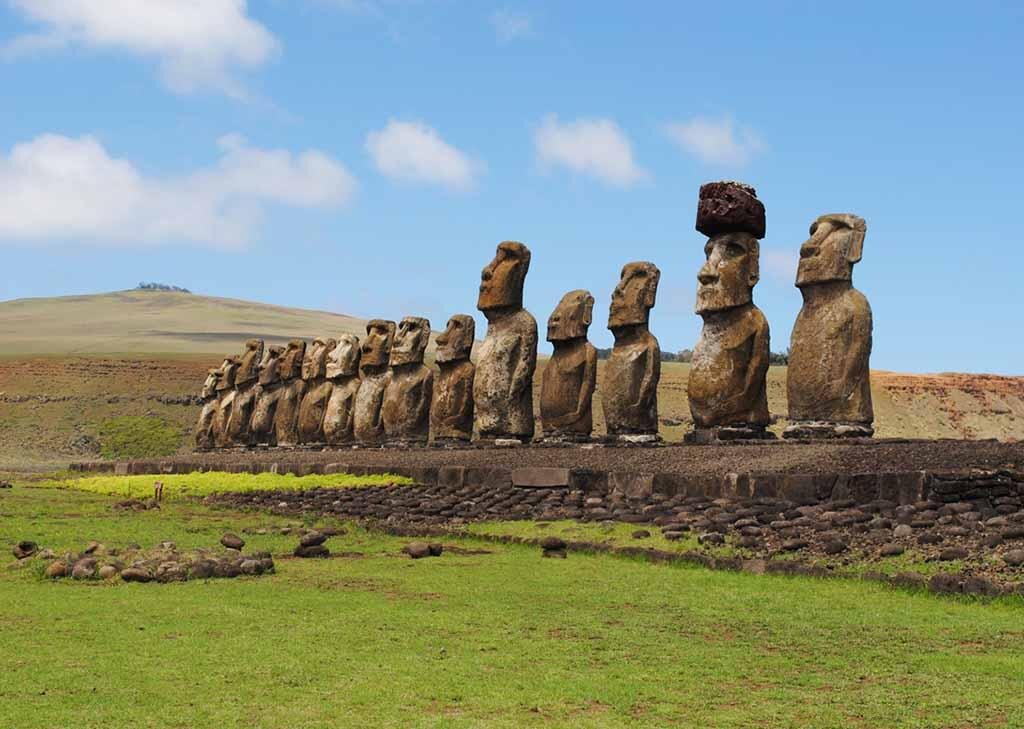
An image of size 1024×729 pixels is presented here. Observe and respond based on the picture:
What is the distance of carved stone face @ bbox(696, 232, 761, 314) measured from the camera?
18859 millimetres

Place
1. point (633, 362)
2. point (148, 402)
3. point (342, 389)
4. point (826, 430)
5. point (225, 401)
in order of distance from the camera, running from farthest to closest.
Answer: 1. point (148, 402)
2. point (225, 401)
3. point (342, 389)
4. point (633, 362)
5. point (826, 430)

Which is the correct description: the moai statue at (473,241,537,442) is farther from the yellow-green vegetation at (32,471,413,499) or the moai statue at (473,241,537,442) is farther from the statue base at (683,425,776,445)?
the statue base at (683,425,776,445)

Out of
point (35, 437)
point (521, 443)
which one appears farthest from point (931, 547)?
point (35, 437)

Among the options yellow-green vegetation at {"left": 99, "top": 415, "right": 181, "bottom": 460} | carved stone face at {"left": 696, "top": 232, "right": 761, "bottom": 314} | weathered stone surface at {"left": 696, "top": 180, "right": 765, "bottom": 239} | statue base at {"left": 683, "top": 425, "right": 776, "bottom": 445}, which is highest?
weathered stone surface at {"left": 696, "top": 180, "right": 765, "bottom": 239}

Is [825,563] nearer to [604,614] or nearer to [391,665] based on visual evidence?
[604,614]

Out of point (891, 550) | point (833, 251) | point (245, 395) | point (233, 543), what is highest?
point (833, 251)

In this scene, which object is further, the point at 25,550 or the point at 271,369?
the point at 271,369

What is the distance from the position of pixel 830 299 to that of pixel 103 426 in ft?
150

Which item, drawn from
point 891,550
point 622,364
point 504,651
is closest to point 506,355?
point 622,364

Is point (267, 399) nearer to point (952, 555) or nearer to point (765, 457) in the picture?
point (765, 457)

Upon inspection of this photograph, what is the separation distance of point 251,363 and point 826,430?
23.9 metres

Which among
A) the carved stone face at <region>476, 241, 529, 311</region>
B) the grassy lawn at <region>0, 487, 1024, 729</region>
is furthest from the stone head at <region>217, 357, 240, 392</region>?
the grassy lawn at <region>0, 487, 1024, 729</region>

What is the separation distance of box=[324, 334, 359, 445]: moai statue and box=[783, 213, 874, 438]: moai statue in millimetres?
15250

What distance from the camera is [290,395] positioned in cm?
3472
